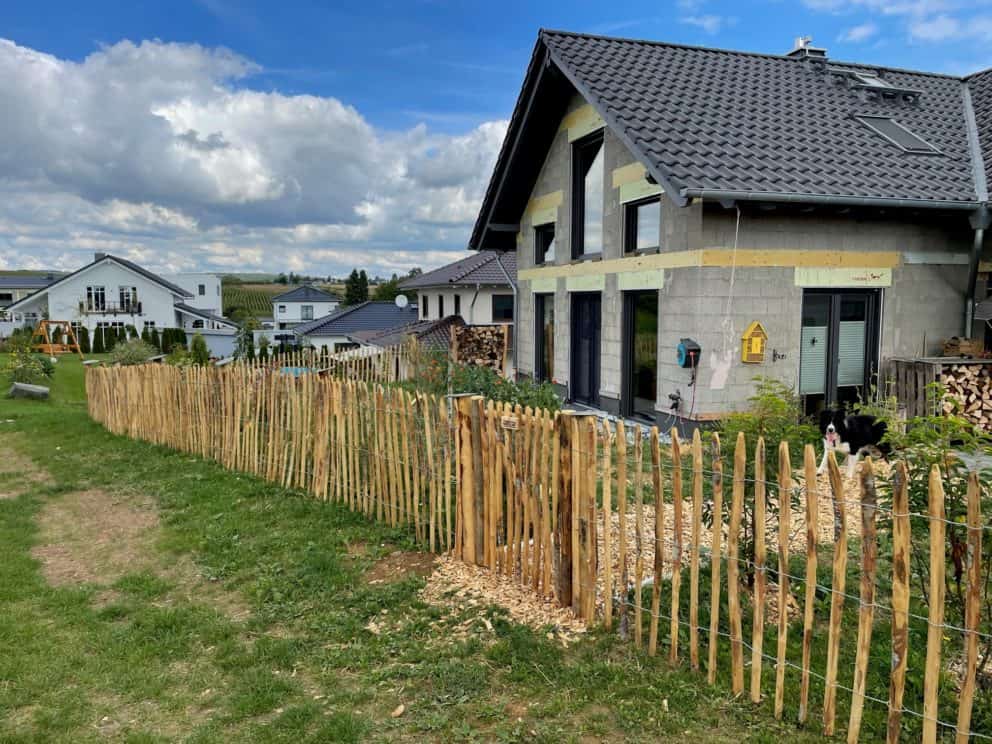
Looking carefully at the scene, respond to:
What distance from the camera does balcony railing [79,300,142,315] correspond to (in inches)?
1924

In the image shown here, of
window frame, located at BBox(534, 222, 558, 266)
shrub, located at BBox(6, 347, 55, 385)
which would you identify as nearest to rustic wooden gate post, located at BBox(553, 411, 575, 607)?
window frame, located at BBox(534, 222, 558, 266)

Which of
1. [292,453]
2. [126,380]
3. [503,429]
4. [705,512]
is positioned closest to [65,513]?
[292,453]

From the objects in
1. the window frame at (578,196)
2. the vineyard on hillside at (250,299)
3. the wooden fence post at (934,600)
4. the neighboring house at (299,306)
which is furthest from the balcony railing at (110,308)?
the wooden fence post at (934,600)

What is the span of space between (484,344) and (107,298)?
39.0m

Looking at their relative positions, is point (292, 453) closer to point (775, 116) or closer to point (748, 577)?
point (748, 577)

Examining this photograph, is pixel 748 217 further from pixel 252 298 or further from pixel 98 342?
pixel 252 298

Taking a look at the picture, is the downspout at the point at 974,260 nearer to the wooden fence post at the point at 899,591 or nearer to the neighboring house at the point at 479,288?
the wooden fence post at the point at 899,591

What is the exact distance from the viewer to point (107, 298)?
4972 cm

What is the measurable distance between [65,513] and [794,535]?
23.2ft

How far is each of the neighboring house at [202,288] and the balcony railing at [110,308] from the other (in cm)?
2364

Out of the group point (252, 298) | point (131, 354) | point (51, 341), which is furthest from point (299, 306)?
point (131, 354)

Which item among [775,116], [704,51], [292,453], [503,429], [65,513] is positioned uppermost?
[704,51]

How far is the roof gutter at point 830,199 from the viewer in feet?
26.8

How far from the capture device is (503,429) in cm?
487
